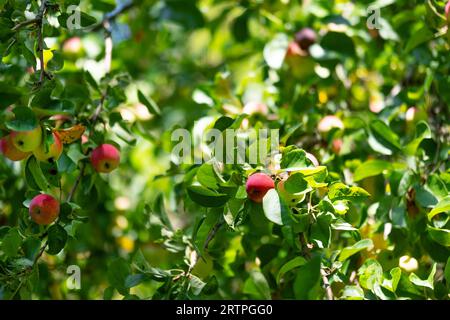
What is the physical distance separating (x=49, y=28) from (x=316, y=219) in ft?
1.96

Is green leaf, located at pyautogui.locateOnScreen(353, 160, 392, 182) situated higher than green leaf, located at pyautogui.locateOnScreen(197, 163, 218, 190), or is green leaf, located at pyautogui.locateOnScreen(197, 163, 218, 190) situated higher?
green leaf, located at pyautogui.locateOnScreen(197, 163, 218, 190)

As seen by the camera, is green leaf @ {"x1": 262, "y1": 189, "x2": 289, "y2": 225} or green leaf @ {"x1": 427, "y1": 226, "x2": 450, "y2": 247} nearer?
green leaf @ {"x1": 262, "y1": 189, "x2": 289, "y2": 225}

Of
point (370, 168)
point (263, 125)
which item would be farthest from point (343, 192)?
point (263, 125)

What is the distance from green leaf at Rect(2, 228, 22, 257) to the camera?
48.3 inches

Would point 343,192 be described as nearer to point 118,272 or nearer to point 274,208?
point 274,208

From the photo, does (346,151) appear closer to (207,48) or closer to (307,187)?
(307,187)

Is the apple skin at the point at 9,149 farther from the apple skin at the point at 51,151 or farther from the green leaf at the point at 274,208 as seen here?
the green leaf at the point at 274,208

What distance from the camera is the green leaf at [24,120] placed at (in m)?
1.11

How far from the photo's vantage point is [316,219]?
1.18 m

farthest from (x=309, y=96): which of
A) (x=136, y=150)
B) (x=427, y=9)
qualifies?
(x=136, y=150)

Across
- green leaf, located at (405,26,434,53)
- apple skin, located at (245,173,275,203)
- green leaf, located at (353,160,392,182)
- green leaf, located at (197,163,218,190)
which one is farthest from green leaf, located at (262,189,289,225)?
green leaf, located at (405,26,434,53)

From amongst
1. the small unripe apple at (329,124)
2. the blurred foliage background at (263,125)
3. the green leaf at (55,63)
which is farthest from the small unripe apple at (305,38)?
the green leaf at (55,63)

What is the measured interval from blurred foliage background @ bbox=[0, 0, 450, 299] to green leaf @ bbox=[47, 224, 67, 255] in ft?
0.07

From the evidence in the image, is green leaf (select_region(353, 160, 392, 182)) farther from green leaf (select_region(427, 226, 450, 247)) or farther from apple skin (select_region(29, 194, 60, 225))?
apple skin (select_region(29, 194, 60, 225))
